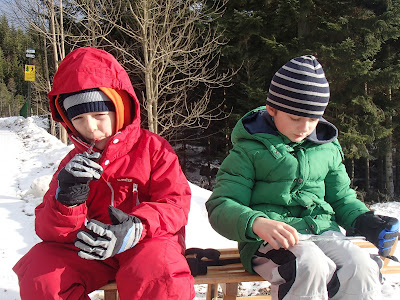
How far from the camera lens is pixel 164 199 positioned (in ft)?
5.93

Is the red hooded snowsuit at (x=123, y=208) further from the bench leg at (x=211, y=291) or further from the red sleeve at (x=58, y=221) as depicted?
the bench leg at (x=211, y=291)

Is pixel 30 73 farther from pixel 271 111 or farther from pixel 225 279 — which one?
pixel 225 279

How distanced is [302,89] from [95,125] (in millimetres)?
1086

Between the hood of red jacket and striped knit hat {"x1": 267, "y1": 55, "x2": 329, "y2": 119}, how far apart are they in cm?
79

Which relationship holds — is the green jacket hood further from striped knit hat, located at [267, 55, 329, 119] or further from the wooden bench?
the wooden bench

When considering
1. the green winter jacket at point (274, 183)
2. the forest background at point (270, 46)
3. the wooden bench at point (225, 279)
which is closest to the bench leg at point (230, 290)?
the wooden bench at point (225, 279)

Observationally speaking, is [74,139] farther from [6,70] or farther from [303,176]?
[6,70]

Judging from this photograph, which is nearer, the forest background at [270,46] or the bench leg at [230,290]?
the bench leg at [230,290]

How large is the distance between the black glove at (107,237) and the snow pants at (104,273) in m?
0.12

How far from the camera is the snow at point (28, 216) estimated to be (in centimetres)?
286

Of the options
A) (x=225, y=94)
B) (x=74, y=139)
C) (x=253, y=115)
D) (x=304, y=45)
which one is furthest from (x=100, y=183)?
(x=225, y=94)

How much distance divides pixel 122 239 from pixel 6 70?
240 ft

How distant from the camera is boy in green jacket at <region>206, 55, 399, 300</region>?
5.26 feet

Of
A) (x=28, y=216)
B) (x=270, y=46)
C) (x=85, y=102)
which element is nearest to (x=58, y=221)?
(x=85, y=102)
